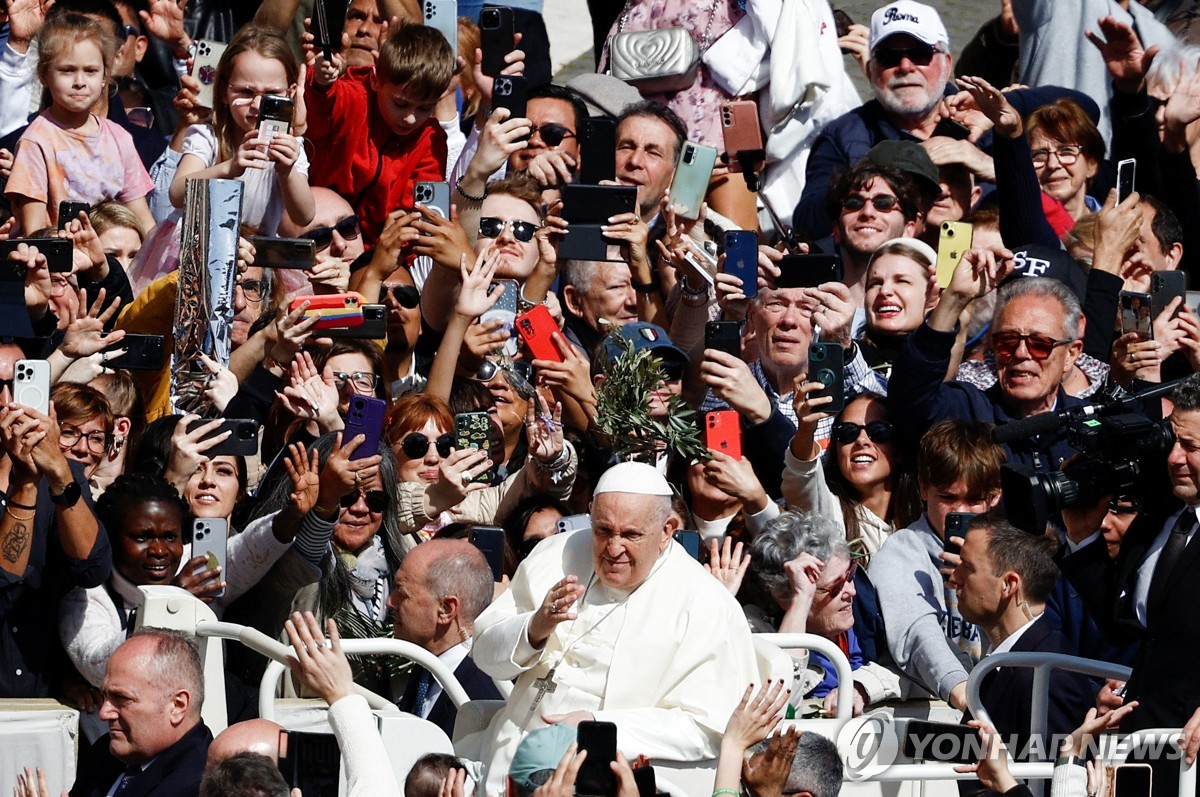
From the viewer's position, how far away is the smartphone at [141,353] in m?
7.85

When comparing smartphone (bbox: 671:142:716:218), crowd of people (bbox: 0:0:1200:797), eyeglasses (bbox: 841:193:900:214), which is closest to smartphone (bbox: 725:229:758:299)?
crowd of people (bbox: 0:0:1200:797)

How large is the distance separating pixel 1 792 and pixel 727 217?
15.3ft

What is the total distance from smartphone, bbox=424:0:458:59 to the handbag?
1.14 m

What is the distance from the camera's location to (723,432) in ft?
25.9

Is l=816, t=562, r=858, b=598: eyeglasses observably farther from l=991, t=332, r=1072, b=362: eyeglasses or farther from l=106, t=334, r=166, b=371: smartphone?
l=106, t=334, r=166, b=371: smartphone

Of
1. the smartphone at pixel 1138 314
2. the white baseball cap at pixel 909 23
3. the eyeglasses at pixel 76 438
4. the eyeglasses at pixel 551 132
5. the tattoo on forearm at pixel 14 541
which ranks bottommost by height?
the tattoo on forearm at pixel 14 541

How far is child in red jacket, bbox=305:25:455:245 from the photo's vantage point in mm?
9461

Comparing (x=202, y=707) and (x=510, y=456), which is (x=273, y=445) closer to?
(x=510, y=456)

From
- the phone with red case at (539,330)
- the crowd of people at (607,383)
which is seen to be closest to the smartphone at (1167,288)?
the crowd of people at (607,383)

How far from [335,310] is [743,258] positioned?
5.25ft

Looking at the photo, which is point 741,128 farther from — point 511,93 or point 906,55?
point 511,93

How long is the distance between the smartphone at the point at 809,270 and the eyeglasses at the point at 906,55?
1.96m

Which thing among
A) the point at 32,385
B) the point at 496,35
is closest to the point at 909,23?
the point at 496,35

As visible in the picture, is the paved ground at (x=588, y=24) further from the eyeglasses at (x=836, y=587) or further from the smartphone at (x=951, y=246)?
the eyeglasses at (x=836, y=587)
